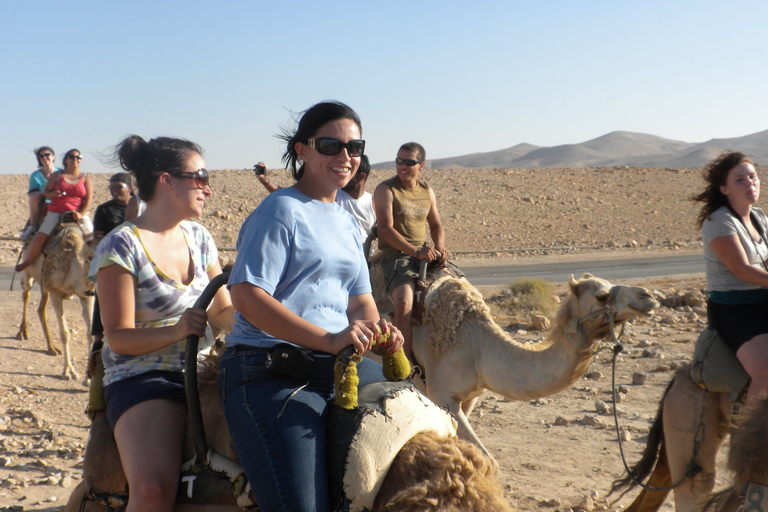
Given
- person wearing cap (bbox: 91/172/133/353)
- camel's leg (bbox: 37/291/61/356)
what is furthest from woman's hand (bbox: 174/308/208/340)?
camel's leg (bbox: 37/291/61/356)

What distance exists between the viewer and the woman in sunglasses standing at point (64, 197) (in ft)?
31.1

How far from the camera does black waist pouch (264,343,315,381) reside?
2412 millimetres

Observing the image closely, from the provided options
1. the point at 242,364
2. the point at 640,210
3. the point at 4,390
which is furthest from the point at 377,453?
the point at 640,210

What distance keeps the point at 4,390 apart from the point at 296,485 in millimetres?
6441

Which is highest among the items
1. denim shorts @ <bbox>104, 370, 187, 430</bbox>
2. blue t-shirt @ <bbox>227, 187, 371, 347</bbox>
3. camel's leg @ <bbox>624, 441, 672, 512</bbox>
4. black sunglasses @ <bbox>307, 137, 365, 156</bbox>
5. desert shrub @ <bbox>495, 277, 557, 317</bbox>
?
black sunglasses @ <bbox>307, 137, 365, 156</bbox>

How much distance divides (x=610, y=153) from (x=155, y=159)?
16200 centimetres

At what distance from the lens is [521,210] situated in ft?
124

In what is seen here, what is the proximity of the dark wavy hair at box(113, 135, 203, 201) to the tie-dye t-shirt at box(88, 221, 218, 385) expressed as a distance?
0.22 m

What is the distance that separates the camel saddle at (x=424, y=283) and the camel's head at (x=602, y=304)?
1.24 metres

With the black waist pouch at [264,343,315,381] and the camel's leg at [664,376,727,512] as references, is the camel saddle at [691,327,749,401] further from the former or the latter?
the black waist pouch at [264,343,315,381]

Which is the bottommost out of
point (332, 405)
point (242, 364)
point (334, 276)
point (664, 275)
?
point (664, 275)

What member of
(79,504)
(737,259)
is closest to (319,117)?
(79,504)

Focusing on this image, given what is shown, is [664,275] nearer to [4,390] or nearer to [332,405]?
[4,390]

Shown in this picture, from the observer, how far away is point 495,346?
5672mm
